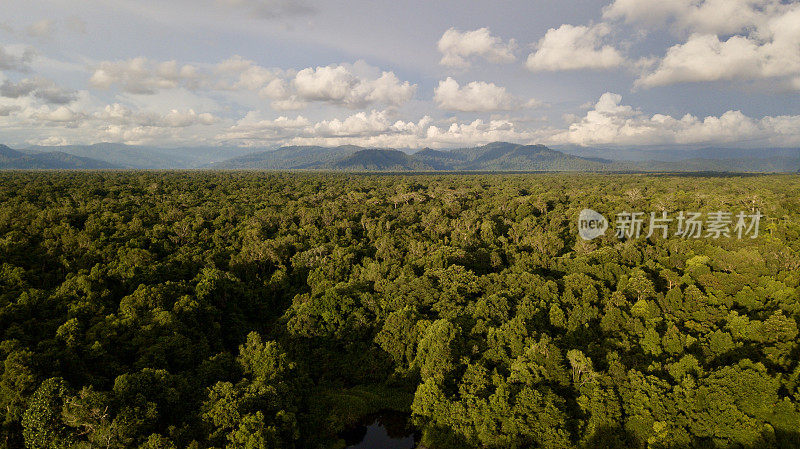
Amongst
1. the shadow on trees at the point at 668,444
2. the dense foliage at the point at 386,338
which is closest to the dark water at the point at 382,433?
the dense foliage at the point at 386,338

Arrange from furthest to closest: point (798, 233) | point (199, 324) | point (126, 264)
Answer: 1. point (798, 233)
2. point (126, 264)
3. point (199, 324)

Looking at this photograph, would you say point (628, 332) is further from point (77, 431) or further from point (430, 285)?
point (77, 431)

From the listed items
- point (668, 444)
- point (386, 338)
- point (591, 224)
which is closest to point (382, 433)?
point (386, 338)

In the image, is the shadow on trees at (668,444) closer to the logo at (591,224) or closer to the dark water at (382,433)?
the dark water at (382,433)

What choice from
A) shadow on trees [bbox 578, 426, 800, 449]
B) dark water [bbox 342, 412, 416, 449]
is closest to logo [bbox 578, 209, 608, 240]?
shadow on trees [bbox 578, 426, 800, 449]

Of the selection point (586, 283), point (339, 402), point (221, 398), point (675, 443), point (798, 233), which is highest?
point (798, 233)

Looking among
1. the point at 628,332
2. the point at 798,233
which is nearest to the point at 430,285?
the point at 628,332
